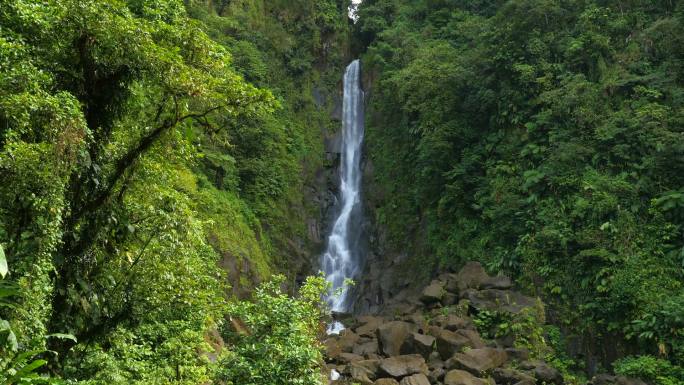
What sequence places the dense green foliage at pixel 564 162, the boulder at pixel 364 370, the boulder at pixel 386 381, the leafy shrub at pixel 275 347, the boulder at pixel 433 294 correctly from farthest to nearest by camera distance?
the boulder at pixel 433 294 → the dense green foliage at pixel 564 162 → the boulder at pixel 364 370 → the boulder at pixel 386 381 → the leafy shrub at pixel 275 347

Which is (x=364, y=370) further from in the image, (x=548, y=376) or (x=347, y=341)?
(x=548, y=376)

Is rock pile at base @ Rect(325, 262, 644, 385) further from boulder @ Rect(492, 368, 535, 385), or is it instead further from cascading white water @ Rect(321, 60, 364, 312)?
cascading white water @ Rect(321, 60, 364, 312)

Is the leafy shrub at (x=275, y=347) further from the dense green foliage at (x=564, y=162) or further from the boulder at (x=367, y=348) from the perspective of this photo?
the dense green foliage at (x=564, y=162)

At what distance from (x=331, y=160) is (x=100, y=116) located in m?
21.7

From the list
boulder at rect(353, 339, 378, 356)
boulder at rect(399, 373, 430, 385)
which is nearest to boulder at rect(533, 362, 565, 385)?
boulder at rect(399, 373, 430, 385)

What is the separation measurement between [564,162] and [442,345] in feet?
22.3

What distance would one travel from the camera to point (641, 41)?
16781mm

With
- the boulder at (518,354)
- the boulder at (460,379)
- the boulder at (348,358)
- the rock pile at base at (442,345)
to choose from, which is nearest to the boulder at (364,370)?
the rock pile at base at (442,345)

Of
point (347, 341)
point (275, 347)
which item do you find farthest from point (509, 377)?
point (275, 347)

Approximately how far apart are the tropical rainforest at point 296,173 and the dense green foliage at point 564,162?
0.07 meters

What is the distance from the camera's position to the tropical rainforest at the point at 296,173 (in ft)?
19.0

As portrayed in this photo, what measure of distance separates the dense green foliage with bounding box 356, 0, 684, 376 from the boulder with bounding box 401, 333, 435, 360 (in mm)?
3842

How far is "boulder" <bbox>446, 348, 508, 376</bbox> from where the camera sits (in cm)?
1253

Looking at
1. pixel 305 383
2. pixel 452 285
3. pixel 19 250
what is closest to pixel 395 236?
pixel 452 285
